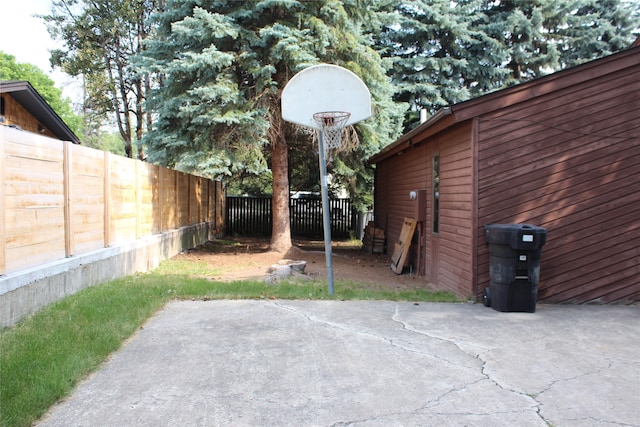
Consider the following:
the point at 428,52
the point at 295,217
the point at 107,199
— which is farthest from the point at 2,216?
the point at 428,52

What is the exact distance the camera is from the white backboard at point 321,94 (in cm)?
735

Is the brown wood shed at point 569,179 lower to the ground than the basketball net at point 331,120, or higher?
lower

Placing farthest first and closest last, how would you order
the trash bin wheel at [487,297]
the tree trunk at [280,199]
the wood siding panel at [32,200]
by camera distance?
the tree trunk at [280,199], the trash bin wheel at [487,297], the wood siding panel at [32,200]

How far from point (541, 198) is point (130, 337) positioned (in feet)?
18.6

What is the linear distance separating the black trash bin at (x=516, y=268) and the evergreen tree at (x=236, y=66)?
657 cm

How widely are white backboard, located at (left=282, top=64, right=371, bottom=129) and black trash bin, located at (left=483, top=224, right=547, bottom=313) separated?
114 inches

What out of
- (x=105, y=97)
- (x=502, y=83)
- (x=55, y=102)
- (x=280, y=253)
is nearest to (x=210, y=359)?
(x=280, y=253)

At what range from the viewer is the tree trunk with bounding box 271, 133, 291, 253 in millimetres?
13133

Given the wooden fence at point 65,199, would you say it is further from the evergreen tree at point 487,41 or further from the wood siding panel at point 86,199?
the evergreen tree at point 487,41

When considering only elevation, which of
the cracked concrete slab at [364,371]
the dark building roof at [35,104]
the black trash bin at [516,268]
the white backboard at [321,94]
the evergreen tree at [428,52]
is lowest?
the cracked concrete slab at [364,371]

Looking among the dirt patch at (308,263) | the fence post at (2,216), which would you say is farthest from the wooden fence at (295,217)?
the fence post at (2,216)

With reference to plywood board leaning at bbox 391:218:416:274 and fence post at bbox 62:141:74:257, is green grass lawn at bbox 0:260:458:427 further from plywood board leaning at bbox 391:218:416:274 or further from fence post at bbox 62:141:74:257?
plywood board leaning at bbox 391:218:416:274

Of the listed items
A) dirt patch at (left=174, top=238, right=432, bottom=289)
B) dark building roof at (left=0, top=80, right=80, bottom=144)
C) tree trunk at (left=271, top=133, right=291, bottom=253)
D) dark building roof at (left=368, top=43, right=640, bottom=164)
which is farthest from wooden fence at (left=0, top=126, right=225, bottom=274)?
dark building roof at (left=368, top=43, right=640, bottom=164)

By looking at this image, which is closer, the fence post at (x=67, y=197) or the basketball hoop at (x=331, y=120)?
the fence post at (x=67, y=197)
